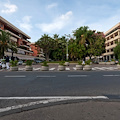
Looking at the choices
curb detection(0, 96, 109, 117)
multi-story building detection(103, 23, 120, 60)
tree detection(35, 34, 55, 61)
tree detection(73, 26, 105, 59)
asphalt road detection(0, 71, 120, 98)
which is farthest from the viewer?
multi-story building detection(103, 23, 120, 60)

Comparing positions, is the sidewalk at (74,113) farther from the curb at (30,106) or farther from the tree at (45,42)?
the tree at (45,42)

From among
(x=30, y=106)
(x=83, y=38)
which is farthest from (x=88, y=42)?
(x=30, y=106)

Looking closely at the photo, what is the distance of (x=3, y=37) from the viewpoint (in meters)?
25.5

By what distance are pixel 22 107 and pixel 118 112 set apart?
2.43m

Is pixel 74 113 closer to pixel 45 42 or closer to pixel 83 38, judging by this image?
pixel 83 38

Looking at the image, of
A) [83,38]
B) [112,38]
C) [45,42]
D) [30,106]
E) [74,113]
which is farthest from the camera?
[112,38]


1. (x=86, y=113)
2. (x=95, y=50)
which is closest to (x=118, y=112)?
A: (x=86, y=113)

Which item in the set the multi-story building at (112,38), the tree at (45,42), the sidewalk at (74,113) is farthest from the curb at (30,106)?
the multi-story building at (112,38)

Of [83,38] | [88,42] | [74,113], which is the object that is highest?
[83,38]

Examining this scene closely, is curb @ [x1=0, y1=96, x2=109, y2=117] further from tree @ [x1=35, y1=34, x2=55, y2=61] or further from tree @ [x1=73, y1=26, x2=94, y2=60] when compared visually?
tree @ [x1=35, y1=34, x2=55, y2=61]

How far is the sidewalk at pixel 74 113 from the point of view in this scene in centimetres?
241

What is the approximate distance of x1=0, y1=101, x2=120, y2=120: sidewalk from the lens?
241 cm

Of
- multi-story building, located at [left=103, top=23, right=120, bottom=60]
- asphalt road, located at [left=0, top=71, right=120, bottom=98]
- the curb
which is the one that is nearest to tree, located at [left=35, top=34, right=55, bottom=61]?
multi-story building, located at [left=103, top=23, right=120, bottom=60]

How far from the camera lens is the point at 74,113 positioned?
8.53ft
